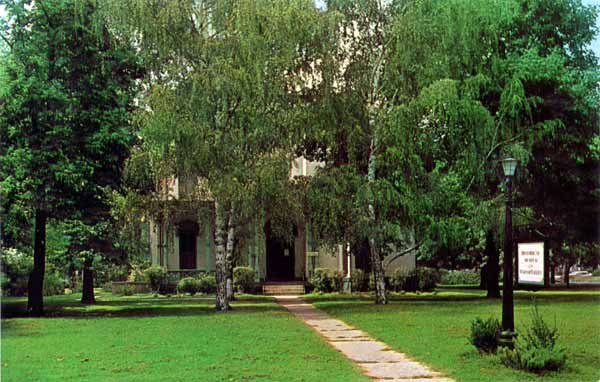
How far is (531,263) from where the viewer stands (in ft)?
39.5

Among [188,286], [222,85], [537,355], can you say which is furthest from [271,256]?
[537,355]

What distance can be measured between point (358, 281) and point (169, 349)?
2141cm

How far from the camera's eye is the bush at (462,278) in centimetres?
4843

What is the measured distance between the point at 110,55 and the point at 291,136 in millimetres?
5855

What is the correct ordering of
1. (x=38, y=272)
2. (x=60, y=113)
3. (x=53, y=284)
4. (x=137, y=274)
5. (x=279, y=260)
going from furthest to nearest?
(x=279, y=260), (x=137, y=274), (x=53, y=284), (x=38, y=272), (x=60, y=113)

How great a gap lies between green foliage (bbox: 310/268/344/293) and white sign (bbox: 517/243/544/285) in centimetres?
2250

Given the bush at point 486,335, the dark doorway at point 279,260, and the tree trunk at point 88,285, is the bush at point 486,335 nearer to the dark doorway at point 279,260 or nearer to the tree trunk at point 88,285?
the tree trunk at point 88,285

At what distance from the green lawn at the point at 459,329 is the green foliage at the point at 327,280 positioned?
3684mm

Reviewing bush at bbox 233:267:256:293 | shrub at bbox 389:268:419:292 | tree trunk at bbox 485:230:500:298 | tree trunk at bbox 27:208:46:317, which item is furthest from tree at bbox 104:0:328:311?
shrub at bbox 389:268:419:292

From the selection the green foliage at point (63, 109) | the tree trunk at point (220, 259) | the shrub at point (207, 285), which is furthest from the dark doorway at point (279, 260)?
the green foliage at point (63, 109)

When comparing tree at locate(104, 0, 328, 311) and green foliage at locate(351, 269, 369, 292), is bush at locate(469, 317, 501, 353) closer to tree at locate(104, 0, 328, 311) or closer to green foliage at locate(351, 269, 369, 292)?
tree at locate(104, 0, 328, 311)

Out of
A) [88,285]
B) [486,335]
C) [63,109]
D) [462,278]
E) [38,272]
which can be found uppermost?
[63,109]

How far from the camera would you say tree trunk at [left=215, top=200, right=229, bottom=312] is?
77.3 ft

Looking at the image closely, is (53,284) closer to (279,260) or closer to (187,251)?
(187,251)
